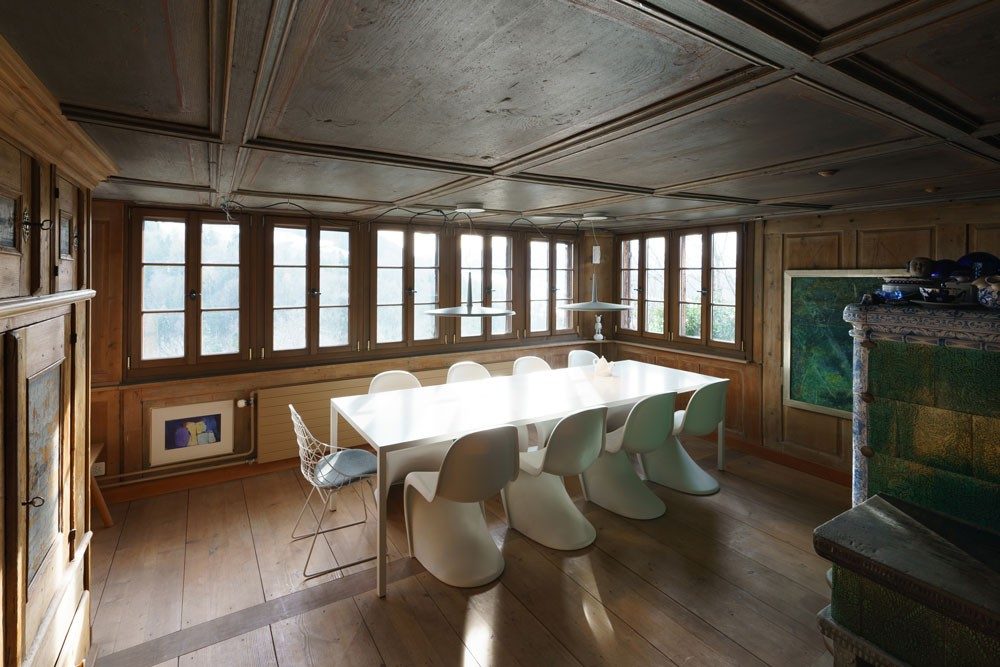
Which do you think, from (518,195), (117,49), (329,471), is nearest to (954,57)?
(117,49)

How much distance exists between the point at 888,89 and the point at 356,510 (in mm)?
3963

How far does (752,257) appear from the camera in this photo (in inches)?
211

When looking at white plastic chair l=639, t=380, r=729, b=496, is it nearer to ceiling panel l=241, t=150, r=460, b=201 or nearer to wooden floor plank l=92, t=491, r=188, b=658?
ceiling panel l=241, t=150, r=460, b=201

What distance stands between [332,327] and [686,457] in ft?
11.7

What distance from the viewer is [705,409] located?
431 centimetres

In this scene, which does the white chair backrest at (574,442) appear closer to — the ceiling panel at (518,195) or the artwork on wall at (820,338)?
the ceiling panel at (518,195)

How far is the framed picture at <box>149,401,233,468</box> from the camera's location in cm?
443

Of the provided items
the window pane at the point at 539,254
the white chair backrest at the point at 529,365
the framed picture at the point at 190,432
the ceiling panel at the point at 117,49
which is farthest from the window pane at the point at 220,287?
the window pane at the point at 539,254

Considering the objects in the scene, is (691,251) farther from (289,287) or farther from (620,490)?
(289,287)

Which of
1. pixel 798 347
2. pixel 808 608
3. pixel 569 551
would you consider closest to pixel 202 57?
pixel 569 551

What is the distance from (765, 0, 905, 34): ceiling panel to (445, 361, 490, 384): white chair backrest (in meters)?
4.06

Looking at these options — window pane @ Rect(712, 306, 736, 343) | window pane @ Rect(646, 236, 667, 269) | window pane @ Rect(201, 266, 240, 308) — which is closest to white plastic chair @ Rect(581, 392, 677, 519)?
window pane @ Rect(712, 306, 736, 343)

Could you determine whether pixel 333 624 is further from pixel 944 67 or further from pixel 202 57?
pixel 944 67

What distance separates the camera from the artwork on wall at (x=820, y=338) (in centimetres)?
461
